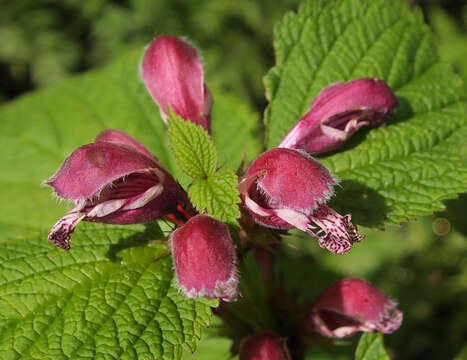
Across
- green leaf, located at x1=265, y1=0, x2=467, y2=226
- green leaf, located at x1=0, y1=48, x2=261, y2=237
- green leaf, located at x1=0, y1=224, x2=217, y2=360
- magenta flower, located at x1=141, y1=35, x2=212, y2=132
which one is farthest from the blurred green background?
green leaf, located at x1=0, y1=224, x2=217, y2=360

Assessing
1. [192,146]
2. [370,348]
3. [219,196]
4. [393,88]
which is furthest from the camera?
[393,88]

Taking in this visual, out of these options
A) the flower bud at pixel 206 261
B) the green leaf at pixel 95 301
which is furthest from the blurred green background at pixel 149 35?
the flower bud at pixel 206 261

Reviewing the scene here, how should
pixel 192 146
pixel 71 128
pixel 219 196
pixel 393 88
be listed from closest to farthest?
pixel 219 196 → pixel 192 146 → pixel 393 88 → pixel 71 128

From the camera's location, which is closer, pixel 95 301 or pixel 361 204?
pixel 95 301

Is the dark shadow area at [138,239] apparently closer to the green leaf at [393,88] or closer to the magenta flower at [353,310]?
the green leaf at [393,88]

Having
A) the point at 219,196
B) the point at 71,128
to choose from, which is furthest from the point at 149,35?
the point at 219,196

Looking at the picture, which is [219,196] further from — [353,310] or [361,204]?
[353,310]
